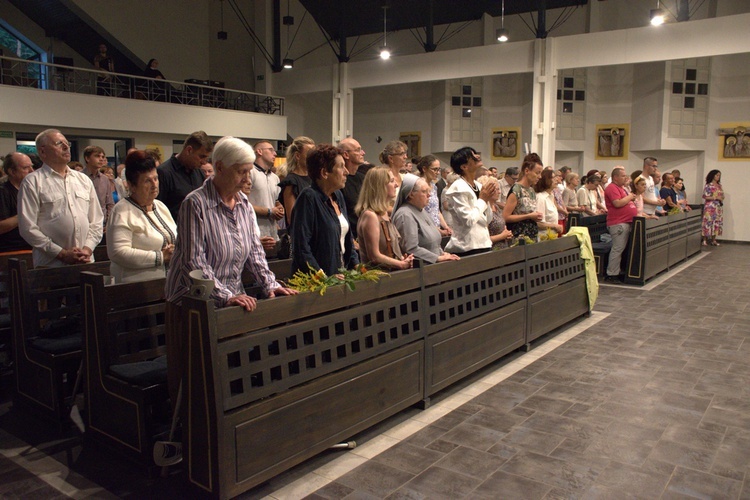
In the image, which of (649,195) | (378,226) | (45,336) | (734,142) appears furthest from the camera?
→ (734,142)

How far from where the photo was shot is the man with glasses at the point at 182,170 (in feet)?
12.6

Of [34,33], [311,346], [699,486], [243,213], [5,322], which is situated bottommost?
[699,486]

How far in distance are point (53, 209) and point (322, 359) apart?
2301 mm

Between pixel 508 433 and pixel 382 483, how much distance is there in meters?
0.95

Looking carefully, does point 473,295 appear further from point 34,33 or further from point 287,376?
point 34,33

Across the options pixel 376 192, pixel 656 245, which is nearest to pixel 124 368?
pixel 376 192

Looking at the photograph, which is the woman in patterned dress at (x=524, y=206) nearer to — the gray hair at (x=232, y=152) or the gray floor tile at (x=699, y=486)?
the gray floor tile at (x=699, y=486)

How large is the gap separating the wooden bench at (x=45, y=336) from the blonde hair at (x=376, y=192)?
5.74 ft

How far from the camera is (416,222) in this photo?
13.8 ft

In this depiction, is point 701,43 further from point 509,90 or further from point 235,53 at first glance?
point 235,53

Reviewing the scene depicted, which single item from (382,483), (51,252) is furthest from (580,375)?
(51,252)

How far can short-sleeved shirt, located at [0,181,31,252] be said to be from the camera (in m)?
4.68

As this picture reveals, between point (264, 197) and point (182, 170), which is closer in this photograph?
point (182, 170)

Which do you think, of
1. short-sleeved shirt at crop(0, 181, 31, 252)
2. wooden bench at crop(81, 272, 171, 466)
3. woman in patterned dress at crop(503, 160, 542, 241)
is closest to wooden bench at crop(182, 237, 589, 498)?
wooden bench at crop(81, 272, 171, 466)
